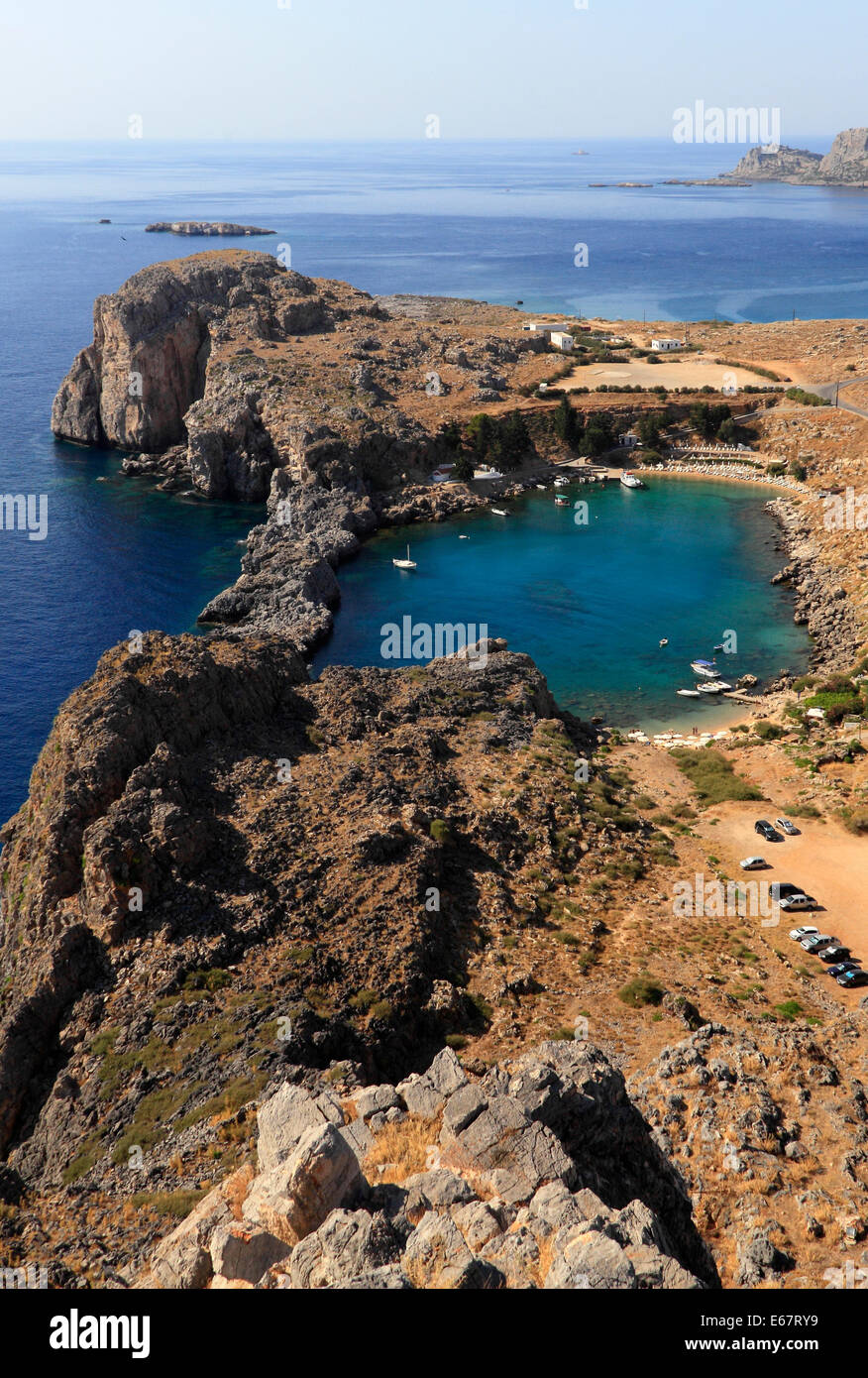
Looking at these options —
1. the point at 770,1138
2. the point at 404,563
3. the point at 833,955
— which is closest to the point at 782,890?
the point at 833,955

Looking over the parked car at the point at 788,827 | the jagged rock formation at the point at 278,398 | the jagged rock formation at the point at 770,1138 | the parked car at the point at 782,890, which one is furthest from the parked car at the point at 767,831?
the jagged rock formation at the point at 278,398

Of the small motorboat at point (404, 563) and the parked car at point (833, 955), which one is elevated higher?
the small motorboat at point (404, 563)

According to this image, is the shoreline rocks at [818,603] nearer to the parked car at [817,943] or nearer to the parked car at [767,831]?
the parked car at [767,831]

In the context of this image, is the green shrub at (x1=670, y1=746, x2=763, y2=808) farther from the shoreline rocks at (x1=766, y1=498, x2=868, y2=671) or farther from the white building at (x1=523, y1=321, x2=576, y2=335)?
the white building at (x1=523, y1=321, x2=576, y2=335)

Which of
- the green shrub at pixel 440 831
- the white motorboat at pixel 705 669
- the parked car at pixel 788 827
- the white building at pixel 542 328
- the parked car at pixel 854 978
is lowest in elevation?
the parked car at pixel 854 978

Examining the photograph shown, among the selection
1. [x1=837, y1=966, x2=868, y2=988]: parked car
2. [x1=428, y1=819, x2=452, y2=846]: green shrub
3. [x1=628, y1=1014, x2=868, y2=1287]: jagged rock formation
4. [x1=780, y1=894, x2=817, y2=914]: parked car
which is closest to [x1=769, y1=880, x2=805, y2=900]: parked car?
[x1=780, y1=894, x2=817, y2=914]: parked car

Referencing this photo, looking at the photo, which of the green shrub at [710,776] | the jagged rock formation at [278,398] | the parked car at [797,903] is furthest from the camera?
the jagged rock formation at [278,398]

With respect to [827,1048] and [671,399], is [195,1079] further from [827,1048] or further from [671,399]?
[671,399]
